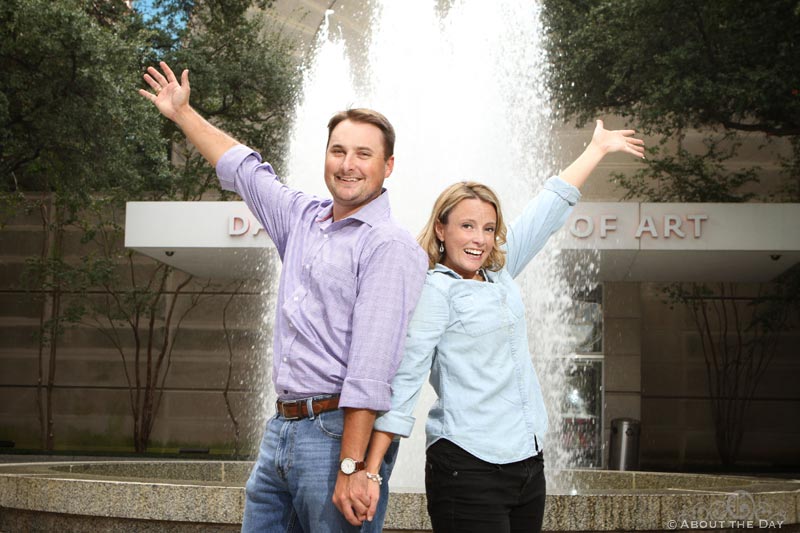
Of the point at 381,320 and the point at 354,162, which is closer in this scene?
the point at 381,320

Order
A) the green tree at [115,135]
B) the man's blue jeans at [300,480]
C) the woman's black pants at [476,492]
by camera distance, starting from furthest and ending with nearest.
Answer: the green tree at [115,135], the woman's black pants at [476,492], the man's blue jeans at [300,480]

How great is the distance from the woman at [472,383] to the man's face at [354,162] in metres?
0.28

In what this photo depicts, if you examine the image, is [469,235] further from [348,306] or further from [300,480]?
[300,480]

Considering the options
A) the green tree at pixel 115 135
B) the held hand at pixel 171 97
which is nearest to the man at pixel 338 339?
the held hand at pixel 171 97

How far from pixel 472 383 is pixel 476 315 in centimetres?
19

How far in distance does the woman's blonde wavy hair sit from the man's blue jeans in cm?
61

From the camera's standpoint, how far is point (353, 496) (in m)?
2.45

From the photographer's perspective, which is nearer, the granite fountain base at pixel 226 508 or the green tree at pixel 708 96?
the granite fountain base at pixel 226 508

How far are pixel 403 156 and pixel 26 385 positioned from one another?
12513 mm

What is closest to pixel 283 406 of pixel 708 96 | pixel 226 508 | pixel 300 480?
pixel 300 480

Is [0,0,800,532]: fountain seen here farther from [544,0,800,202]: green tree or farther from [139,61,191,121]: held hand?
[139,61,191,121]: held hand

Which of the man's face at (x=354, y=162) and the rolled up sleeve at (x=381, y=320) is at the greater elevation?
the man's face at (x=354, y=162)

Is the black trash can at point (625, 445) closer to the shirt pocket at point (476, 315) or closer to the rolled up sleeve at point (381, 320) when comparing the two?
the shirt pocket at point (476, 315)

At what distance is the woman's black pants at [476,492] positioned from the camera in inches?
106
